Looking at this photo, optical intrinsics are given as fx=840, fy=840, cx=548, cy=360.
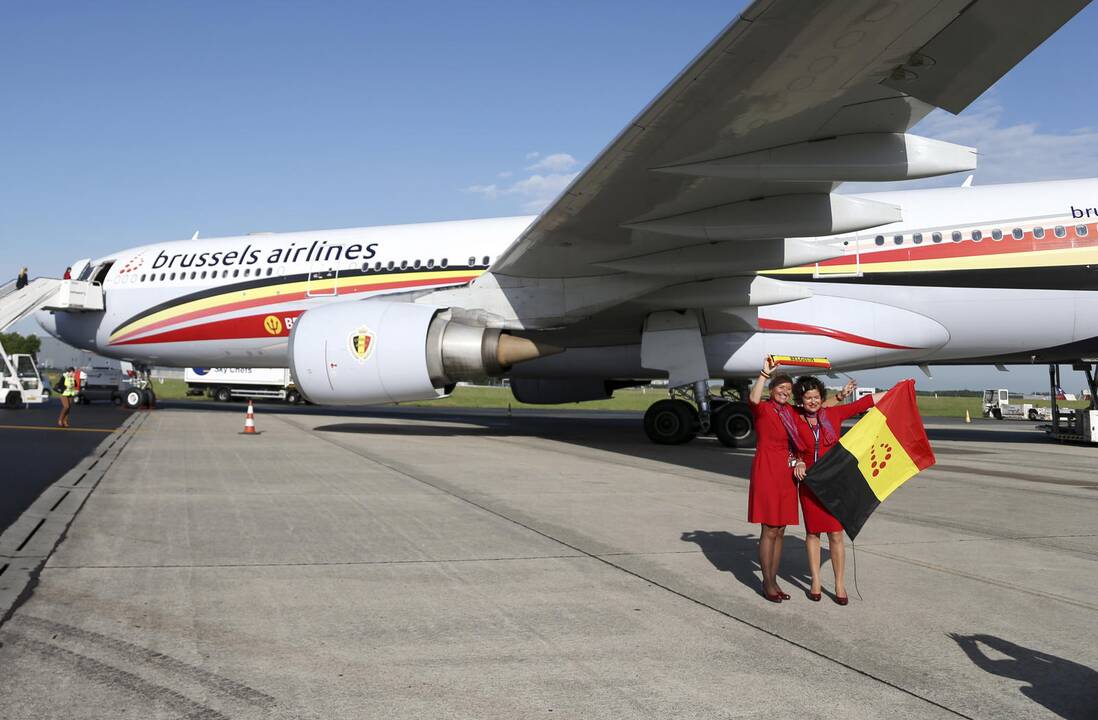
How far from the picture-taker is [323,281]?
1727 cm

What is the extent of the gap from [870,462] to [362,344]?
9.41 metres

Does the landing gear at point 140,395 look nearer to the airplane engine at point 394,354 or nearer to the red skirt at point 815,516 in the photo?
the airplane engine at point 394,354

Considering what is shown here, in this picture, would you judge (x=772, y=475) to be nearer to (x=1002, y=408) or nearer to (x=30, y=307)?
(x=30, y=307)

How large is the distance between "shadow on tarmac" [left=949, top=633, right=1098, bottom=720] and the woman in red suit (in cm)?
78

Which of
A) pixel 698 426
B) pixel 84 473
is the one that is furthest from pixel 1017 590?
pixel 698 426

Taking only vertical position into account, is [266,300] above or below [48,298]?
below

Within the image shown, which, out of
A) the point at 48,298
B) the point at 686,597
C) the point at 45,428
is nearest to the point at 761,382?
the point at 686,597

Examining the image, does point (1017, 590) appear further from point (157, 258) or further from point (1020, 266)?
point (157, 258)

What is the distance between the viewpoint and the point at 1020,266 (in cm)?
1352

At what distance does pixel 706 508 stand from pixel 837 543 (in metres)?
2.99

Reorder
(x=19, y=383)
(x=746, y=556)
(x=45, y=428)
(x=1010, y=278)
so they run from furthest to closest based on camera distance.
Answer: (x=19, y=383), (x=45, y=428), (x=1010, y=278), (x=746, y=556)

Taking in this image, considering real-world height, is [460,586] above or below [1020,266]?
below

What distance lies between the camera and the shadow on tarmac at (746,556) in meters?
5.06

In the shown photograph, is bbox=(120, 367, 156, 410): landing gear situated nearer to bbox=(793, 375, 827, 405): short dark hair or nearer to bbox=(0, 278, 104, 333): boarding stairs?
bbox=(0, 278, 104, 333): boarding stairs
